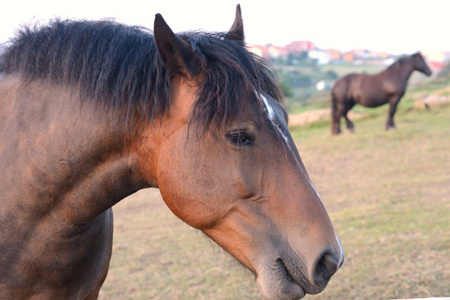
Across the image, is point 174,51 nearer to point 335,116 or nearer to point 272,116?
point 272,116

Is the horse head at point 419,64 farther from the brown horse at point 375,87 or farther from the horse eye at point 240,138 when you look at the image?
the horse eye at point 240,138

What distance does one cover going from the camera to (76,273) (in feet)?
6.67

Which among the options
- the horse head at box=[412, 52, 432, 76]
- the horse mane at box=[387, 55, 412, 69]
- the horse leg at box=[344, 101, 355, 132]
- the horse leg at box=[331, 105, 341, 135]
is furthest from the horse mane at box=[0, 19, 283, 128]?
the horse head at box=[412, 52, 432, 76]

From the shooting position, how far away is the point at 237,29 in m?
2.08

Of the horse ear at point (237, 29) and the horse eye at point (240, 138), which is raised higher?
the horse ear at point (237, 29)

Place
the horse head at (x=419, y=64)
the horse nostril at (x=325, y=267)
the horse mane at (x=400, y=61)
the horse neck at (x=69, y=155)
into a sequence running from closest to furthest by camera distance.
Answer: the horse nostril at (x=325, y=267), the horse neck at (x=69, y=155), the horse mane at (x=400, y=61), the horse head at (x=419, y=64)

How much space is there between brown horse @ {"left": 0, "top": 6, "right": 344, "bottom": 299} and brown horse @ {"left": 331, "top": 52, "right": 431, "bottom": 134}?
13492 mm

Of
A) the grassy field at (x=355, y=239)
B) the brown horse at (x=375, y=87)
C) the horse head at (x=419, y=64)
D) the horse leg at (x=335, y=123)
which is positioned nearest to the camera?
the grassy field at (x=355, y=239)

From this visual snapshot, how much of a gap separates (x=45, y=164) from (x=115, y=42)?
528mm

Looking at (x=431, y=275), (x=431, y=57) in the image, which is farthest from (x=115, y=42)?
(x=431, y=57)

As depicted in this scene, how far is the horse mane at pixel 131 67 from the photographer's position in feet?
5.58

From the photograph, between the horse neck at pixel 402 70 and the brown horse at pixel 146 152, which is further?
the horse neck at pixel 402 70

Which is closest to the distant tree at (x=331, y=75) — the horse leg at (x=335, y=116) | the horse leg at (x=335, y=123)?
the horse leg at (x=335, y=116)

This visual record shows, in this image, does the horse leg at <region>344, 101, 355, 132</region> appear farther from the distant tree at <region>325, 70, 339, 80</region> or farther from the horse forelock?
the distant tree at <region>325, 70, 339, 80</region>
